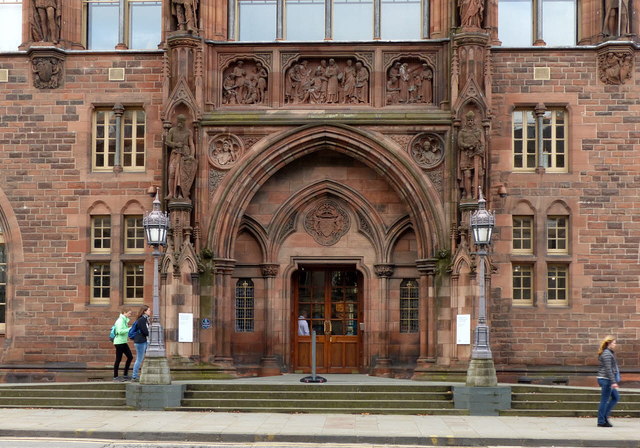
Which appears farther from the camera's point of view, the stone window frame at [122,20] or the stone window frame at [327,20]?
the stone window frame at [122,20]

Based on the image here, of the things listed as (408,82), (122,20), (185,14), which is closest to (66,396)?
(185,14)

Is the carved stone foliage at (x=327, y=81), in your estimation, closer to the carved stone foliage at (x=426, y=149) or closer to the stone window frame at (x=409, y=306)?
the carved stone foliage at (x=426, y=149)

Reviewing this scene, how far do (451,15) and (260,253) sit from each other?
779 centimetres

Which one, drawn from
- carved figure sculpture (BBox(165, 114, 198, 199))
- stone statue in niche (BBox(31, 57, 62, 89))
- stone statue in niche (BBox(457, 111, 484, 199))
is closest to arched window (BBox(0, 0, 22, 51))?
stone statue in niche (BBox(31, 57, 62, 89))

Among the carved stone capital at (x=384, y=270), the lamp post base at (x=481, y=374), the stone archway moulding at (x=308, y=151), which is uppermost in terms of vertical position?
the stone archway moulding at (x=308, y=151)

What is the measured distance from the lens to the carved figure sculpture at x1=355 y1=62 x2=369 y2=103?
2867 centimetres

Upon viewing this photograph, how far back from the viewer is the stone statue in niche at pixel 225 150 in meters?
28.4

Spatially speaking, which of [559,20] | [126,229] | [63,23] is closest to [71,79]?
[63,23]

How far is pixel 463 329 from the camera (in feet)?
88.5

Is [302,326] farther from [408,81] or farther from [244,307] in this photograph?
[408,81]

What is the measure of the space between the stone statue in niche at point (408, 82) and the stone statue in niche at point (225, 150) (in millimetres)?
4040

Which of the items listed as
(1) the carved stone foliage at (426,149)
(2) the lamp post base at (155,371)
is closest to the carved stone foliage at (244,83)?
(1) the carved stone foliage at (426,149)

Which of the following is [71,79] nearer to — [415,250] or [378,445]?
[415,250]

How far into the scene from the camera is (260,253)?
96.4ft
